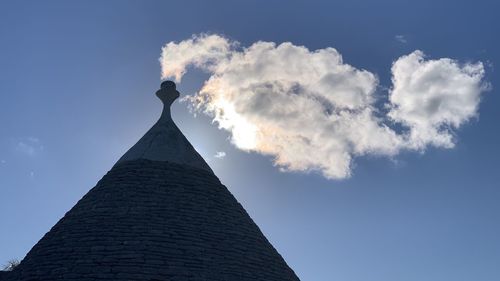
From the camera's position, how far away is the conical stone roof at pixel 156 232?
8516 mm

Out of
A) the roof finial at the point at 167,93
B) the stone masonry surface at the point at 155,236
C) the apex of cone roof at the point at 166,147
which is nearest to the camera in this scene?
the stone masonry surface at the point at 155,236

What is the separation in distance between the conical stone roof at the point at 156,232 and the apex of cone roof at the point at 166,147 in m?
0.02

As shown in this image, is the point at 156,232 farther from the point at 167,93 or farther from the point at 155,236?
the point at 167,93

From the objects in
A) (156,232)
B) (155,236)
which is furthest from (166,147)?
(155,236)

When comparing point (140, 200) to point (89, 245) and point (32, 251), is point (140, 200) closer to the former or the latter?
point (89, 245)

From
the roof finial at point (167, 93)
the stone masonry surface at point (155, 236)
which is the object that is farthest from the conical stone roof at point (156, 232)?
the roof finial at point (167, 93)

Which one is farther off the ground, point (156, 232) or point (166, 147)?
point (166, 147)

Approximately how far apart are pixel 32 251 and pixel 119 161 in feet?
8.32

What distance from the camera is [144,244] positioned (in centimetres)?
880

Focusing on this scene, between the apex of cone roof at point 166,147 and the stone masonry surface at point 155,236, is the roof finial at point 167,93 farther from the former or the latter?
the stone masonry surface at point 155,236

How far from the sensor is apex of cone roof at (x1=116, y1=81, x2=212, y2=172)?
37.1 feet

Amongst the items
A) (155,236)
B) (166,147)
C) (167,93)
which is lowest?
(155,236)

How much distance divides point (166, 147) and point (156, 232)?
2.79 m

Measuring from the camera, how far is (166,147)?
11.5 meters
